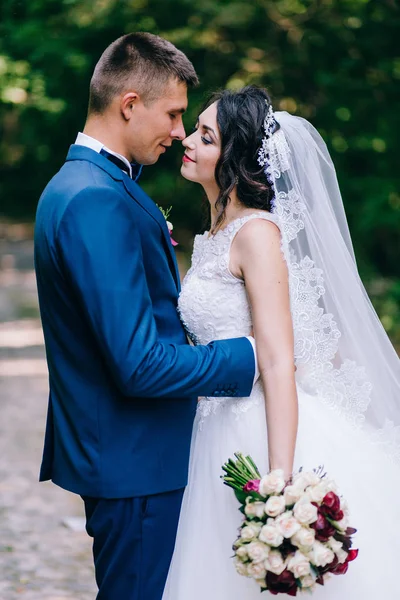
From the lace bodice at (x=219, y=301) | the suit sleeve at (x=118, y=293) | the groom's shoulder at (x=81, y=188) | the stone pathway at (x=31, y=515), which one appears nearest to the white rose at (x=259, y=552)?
the suit sleeve at (x=118, y=293)

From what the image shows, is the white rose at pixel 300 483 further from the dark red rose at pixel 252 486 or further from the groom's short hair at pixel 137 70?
the groom's short hair at pixel 137 70

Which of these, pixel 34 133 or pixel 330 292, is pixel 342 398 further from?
pixel 34 133

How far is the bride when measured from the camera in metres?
2.87

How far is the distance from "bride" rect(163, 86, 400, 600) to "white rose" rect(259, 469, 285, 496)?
0.79 feet

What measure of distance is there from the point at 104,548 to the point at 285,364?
2.66 feet

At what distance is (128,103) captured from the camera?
8.81ft

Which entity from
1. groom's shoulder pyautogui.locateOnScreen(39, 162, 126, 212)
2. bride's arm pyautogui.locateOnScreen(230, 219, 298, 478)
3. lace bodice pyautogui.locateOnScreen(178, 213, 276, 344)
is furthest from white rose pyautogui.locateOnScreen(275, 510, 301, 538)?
groom's shoulder pyautogui.locateOnScreen(39, 162, 126, 212)

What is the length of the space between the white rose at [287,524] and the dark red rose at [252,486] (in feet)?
0.44

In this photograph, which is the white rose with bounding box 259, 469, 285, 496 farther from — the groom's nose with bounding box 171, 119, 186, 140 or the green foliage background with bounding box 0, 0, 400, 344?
the green foliage background with bounding box 0, 0, 400, 344

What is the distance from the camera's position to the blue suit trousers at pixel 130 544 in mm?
2666

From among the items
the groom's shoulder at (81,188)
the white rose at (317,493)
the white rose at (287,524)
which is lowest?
the white rose at (287,524)

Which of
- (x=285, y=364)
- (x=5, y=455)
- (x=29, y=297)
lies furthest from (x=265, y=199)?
(x=29, y=297)

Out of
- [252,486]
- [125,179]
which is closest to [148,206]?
[125,179]

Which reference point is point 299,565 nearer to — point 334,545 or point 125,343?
point 334,545
